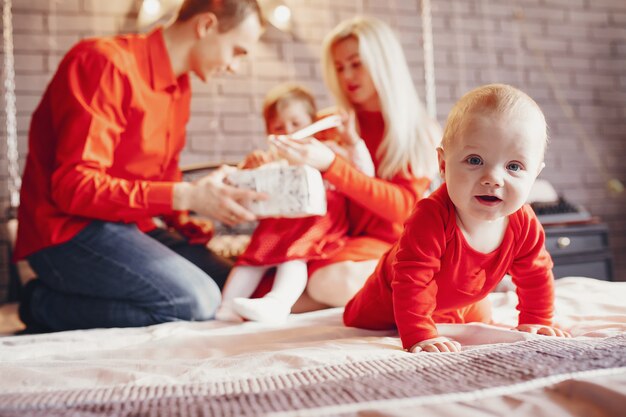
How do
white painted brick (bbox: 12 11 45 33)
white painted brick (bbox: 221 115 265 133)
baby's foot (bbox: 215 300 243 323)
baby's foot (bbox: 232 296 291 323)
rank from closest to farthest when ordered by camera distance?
baby's foot (bbox: 232 296 291 323)
baby's foot (bbox: 215 300 243 323)
white painted brick (bbox: 12 11 45 33)
white painted brick (bbox: 221 115 265 133)

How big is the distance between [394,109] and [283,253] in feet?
1.83

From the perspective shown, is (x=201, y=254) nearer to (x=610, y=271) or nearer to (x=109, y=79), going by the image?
(x=109, y=79)

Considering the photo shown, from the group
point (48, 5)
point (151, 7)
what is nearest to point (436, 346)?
point (151, 7)

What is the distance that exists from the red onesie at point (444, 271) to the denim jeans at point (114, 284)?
571 mm

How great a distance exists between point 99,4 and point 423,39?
1.54 metres

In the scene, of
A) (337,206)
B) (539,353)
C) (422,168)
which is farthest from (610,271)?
(539,353)

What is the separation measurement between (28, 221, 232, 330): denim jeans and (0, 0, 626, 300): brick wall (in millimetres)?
1055

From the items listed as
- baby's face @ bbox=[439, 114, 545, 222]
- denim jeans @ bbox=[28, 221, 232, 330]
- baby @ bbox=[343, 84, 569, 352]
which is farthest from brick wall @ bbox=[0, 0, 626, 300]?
baby's face @ bbox=[439, 114, 545, 222]

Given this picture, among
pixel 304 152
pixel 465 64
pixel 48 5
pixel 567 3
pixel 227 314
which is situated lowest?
pixel 227 314

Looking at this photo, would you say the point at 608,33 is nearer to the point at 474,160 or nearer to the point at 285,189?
the point at 285,189

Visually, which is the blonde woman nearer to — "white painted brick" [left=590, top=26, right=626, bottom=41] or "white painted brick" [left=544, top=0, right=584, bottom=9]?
"white painted brick" [left=544, top=0, right=584, bottom=9]

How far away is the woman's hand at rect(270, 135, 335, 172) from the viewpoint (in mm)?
1603

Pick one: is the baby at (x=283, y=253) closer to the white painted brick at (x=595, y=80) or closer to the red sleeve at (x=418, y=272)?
the red sleeve at (x=418, y=272)

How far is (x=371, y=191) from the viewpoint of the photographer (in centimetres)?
166
